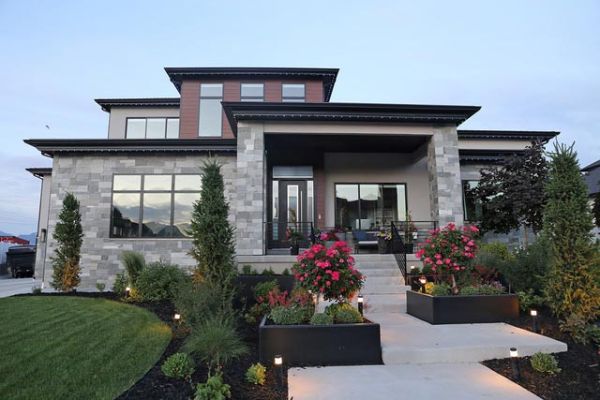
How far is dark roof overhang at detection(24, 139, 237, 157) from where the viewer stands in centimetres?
1168

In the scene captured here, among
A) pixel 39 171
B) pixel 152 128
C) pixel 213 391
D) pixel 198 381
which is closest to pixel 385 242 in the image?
pixel 198 381

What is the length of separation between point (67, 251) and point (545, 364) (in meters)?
10.9

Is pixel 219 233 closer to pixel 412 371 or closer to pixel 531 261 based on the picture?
pixel 412 371

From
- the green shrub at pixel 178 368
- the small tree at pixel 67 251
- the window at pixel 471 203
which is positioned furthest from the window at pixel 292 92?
the green shrub at pixel 178 368

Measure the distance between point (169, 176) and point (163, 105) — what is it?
6808 mm

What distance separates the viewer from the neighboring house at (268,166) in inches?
406

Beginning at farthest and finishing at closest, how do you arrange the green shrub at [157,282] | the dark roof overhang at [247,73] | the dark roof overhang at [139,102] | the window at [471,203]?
1. the dark roof overhang at [139,102]
2. the dark roof overhang at [247,73]
3. the window at [471,203]
4. the green shrub at [157,282]

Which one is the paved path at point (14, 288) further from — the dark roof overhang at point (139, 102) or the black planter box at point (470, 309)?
the black planter box at point (470, 309)

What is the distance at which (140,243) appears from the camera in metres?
11.6

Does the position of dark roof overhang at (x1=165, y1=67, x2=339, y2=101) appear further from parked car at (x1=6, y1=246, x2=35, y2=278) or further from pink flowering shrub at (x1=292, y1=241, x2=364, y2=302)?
parked car at (x1=6, y1=246, x2=35, y2=278)

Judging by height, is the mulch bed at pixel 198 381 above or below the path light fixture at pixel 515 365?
below

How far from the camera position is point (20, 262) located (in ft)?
64.6

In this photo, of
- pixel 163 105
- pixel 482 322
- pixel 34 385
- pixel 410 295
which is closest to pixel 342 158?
pixel 410 295

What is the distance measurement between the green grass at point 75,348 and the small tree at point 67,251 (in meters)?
2.10
